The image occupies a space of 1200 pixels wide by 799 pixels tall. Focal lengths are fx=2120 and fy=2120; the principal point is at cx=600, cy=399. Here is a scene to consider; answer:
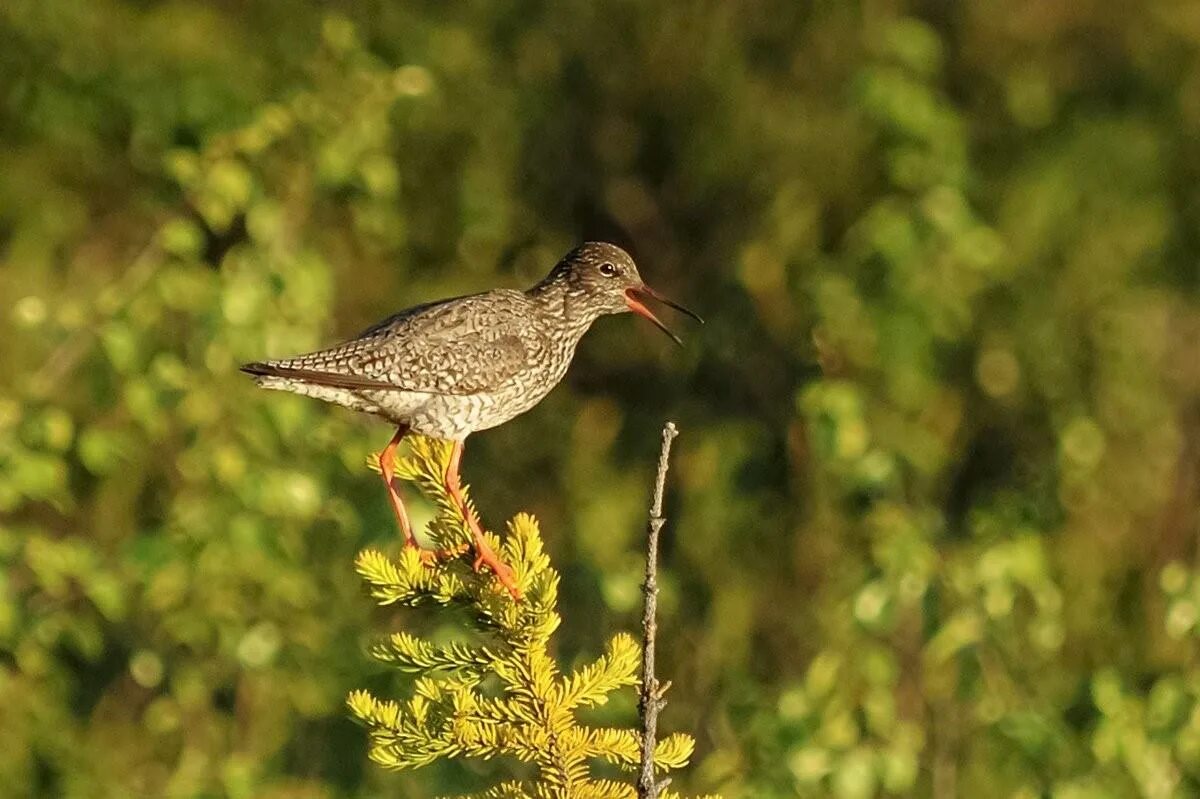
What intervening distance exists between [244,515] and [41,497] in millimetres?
715

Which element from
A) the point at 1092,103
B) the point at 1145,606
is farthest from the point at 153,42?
the point at 1145,606

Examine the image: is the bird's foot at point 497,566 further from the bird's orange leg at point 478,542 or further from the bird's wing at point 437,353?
the bird's wing at point 437,353

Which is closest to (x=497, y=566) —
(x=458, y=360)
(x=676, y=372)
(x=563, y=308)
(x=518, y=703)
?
(x=518, y=703)

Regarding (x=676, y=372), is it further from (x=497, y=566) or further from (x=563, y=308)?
(x=497, y=566)

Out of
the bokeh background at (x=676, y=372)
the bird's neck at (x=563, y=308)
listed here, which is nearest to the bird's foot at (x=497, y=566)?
the bird's neck at (x=563, y=308)

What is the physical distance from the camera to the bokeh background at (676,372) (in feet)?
24.8

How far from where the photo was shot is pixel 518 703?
423cm

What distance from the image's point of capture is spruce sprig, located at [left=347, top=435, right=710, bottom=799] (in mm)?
4172

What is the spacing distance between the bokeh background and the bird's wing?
3.35ft

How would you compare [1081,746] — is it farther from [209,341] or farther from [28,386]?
[28,386]

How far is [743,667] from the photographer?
9242mm

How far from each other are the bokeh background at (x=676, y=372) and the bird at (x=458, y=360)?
0.98m

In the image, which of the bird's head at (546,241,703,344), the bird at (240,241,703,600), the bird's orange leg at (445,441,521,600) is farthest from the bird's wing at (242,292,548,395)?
the bird's orange leg at (445,441,521,600)

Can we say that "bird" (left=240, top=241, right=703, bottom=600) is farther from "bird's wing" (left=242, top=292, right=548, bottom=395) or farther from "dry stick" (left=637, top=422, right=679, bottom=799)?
"dry stick" (left=637, top=422, right=679, bottom=799)
